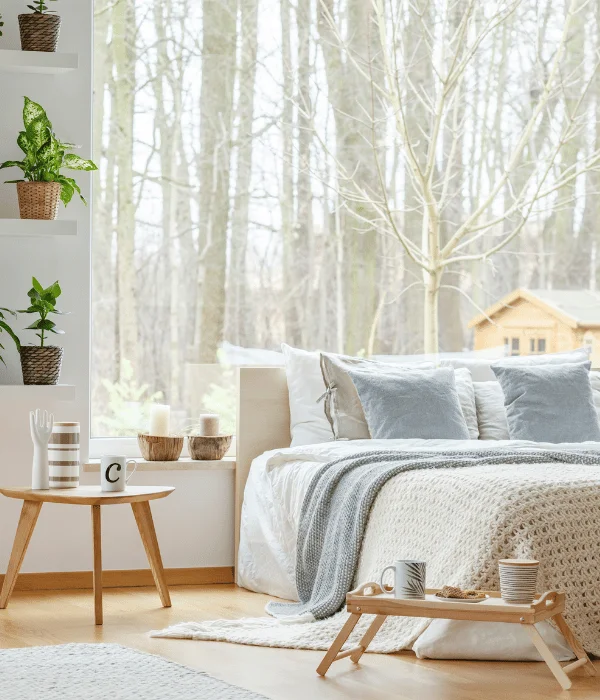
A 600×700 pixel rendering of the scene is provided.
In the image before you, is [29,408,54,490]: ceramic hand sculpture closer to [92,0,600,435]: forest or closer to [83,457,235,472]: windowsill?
[83,457,235,472]: windowsill

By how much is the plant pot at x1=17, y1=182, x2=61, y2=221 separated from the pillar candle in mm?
1046

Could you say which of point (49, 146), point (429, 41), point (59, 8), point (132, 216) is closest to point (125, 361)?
point (132, 216)

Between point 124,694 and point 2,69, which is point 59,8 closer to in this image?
point 2,69

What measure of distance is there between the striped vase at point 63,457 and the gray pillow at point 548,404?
1762 mm

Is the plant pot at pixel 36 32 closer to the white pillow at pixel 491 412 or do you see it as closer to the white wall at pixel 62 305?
the white wall at pixel 62 305

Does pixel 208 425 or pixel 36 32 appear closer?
pixel 36 32

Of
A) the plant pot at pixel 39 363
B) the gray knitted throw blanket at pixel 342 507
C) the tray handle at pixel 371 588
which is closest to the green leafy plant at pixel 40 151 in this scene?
the plant pot at pixel 39 363

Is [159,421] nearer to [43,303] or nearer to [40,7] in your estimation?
[43,303]


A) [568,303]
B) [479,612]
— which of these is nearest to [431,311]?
[568,303]

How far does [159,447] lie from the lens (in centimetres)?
467

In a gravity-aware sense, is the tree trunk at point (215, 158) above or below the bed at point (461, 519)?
above

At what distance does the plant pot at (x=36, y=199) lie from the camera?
4.30 metres

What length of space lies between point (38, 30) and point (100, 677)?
2.44m

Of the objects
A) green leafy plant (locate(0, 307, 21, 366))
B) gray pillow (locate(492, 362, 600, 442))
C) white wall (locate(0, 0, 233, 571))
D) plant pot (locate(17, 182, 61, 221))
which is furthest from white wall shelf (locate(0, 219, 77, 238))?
gray pillow (locate(492, 362, 600, 442))
